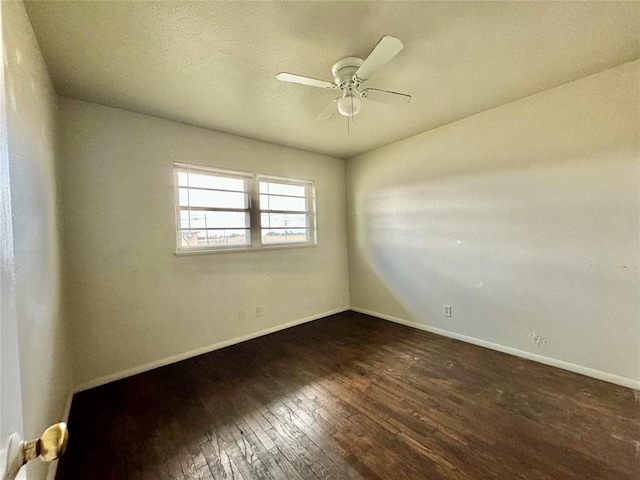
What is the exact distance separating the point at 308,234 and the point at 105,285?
2440mm

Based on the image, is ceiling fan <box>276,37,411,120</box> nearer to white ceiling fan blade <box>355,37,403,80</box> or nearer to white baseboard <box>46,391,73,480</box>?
white ceiling fan blade <box>355,37,403,80</box>

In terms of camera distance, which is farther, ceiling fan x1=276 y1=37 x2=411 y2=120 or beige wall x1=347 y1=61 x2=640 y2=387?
beige wall x1=347 y1=61 x2=640 y2=387

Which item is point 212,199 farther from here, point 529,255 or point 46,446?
point 529,255

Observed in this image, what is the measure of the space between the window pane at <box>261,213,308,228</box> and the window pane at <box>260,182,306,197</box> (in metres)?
0.30

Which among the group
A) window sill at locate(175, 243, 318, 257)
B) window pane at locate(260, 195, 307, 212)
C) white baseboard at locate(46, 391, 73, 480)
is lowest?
white baseboard at locate(46, 391, 73, 480)

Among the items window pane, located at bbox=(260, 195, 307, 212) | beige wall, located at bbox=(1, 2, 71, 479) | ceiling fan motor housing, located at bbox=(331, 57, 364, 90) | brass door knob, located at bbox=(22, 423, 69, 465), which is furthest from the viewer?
window pane, located at bbox=(260, 195, 307, 212)

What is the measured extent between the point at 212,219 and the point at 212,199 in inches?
9.0

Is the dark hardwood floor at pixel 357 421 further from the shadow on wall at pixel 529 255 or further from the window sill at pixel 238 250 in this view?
the window sill at pixel 238 250

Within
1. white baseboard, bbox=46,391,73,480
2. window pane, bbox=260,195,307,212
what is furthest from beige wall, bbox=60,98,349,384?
window pane, bbox=260,195,307,212

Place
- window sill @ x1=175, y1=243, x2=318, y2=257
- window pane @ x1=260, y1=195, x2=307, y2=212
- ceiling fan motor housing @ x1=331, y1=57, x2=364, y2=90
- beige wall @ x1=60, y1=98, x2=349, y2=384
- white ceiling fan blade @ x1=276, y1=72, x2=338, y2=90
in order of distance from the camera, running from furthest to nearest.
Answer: window pane @ x1=260, y1=195, x2=307, y2=212, window sill @ x1=175, y1=243, x2=318, y2=257, beige wall @ x1=60, y1=98, x2=349, y2=384, ceiling fan motor housing @ x1=331, y1=57, x2=364, y2=90, white ceiling fan blade @ x1=276, y1=72, x2=338, y2=90

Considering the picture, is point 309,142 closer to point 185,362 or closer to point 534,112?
point 534,112

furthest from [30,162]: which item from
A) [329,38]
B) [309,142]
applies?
[309,142]

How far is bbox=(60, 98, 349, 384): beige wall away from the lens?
2.30 metres

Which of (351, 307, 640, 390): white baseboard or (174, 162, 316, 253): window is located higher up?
(174, 162, 316, 253): window
